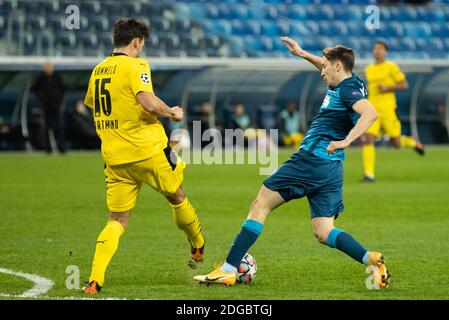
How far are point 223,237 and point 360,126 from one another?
4.26 meters

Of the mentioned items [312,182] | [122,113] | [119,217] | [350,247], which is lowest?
[350,247]

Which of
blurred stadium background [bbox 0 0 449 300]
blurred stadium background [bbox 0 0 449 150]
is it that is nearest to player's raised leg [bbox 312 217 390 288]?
blurred stadium background [bbox 0 0 449 300]

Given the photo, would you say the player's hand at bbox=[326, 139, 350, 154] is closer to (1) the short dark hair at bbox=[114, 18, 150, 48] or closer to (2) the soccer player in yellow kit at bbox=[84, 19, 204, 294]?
(2) the soccer player in yellow kit at bbox=[84, 19, 204, 294]

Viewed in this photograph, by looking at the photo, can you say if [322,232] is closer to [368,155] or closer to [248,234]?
[248,234]

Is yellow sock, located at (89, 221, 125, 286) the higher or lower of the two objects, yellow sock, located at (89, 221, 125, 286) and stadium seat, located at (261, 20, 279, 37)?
the lower

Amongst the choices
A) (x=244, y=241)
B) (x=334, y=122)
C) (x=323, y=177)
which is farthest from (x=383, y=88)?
(x=244, y=241)

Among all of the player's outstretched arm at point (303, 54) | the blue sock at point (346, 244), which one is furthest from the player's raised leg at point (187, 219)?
the player's outstretched arm at point (303, 54)

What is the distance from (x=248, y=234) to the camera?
29.6 ft

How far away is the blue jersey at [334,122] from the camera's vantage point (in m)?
8.99

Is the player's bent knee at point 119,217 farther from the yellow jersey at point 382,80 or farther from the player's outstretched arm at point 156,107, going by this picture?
the yellow jersey at point 382,80

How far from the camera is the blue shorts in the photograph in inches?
353

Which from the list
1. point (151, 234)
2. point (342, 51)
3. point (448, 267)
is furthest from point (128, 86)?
point (151, 234)

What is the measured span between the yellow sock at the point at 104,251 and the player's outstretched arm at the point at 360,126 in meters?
1.73

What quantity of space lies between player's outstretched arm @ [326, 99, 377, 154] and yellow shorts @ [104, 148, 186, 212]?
4.32 ft
